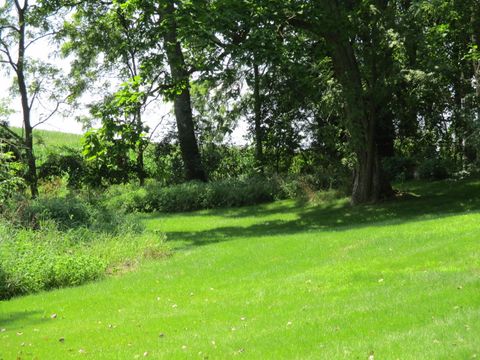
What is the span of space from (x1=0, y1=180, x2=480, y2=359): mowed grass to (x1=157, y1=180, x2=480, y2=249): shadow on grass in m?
0.52

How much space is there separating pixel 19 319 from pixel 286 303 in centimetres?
393

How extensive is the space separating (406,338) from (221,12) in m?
13.0

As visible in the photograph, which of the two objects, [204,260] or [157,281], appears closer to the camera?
[157,281]

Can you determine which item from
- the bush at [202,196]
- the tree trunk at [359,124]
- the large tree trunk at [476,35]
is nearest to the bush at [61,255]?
the tree trunk at [359,124]

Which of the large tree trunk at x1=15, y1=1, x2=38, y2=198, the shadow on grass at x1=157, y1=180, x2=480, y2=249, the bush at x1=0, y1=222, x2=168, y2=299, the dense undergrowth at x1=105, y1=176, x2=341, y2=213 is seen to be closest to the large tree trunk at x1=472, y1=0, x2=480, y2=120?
the shadow on grass at x1=157, y1=180, x2=480, y2=249

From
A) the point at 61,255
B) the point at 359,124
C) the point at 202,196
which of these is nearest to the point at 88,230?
the point at 61,255

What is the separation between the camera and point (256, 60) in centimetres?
1792

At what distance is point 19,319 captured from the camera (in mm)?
9742

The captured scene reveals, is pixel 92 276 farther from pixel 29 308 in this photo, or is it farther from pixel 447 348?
pixel 447 348

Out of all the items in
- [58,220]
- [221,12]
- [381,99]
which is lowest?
[58,220]

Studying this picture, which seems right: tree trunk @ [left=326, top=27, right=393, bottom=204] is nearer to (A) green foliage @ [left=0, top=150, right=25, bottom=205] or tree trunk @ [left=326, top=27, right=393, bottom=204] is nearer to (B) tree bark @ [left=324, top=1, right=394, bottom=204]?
(B) tree bark @ [left=324, top=1, right=394, bottom=204]

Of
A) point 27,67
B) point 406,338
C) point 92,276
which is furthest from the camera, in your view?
point 27,67

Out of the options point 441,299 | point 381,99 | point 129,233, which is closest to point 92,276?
point 129,233

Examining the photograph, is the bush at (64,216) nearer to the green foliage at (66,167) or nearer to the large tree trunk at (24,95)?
the large tree trunk at (24,95)
